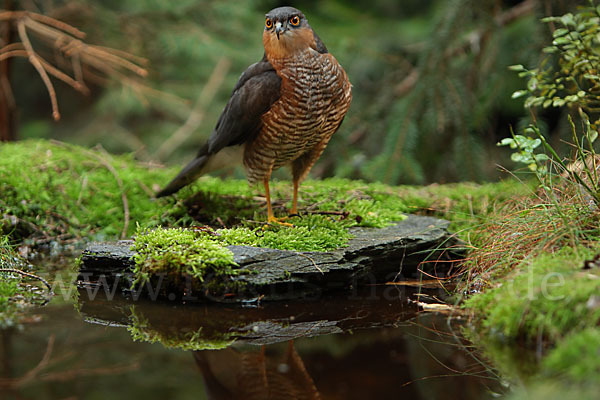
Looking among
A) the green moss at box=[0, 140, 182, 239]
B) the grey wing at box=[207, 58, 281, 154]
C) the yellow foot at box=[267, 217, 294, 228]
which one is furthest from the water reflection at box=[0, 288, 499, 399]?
the green moss at box=[0, 140, 182, 239]

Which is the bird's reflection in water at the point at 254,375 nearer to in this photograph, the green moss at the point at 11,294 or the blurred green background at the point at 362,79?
the green moss at the point at 11,294

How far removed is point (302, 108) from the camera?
2980 mm

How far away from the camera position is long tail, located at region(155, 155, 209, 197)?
345 cm

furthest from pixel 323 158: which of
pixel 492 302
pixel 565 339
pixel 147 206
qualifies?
pixel 565 339

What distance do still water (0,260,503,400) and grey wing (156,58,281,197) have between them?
111cm

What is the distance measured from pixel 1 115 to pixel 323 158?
3221 mm

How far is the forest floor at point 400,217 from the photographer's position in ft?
5.89

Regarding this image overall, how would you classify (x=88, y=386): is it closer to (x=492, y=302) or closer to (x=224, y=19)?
(x=492, y=302)

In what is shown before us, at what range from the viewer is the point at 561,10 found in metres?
3.78

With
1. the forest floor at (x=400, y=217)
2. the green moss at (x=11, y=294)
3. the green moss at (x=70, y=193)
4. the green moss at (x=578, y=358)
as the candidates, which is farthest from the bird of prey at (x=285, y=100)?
the green moss at (x=578, y=358)

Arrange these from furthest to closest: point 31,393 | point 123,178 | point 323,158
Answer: point 323,158
point 123,178
point 31,393

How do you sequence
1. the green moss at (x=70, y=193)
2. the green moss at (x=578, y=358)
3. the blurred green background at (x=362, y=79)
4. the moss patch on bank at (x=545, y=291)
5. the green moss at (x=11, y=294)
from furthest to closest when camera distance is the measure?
the blurred green background at (x=362, y=79)
the green moss at (x=70, y=193)
the green moss at (x=11, y=294)
the moss patch on bank at (x=545, y=291)
the green moss at (x=578, y=358)

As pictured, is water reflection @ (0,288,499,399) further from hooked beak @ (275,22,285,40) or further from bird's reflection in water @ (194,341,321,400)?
hooked beak @ (275,22,285,40)

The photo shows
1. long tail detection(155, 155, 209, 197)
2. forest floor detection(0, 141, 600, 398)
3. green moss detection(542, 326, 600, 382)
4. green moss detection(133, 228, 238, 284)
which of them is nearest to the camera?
green moss detection(542, 326, 600, 382)
